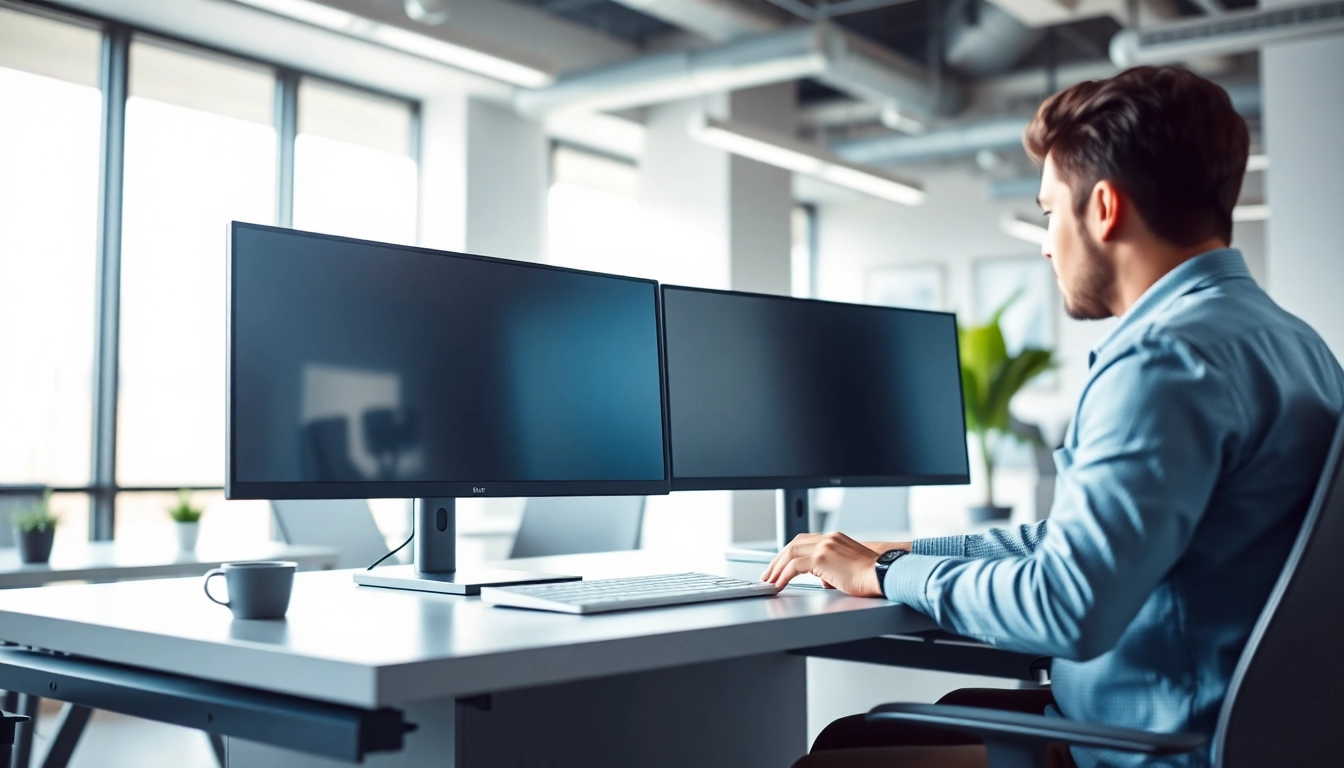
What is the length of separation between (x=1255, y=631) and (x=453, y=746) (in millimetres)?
862

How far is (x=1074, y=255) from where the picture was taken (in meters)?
1.45

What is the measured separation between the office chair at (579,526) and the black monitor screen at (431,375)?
137cm

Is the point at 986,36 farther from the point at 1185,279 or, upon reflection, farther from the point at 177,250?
the point at 1185,279

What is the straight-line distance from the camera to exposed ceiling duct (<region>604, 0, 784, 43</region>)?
5566 mm

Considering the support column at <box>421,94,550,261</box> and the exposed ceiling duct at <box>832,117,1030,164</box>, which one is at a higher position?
the exposed ceiling duct at <box>832,117,1030,164</box>

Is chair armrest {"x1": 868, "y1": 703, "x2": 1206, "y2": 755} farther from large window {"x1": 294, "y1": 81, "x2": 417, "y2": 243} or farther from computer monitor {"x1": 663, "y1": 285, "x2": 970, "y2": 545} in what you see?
large window {"x1": 294, "y1": 81, "x2": 417, "y2": 243}

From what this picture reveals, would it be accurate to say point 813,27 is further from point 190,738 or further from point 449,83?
point 190,738

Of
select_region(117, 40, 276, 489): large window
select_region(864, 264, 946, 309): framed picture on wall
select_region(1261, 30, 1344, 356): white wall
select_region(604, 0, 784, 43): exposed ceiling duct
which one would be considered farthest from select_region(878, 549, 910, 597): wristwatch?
select_region(864, 264, 946, 309): framed picture on wall

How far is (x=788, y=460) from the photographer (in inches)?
85.5

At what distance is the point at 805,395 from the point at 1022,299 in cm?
751

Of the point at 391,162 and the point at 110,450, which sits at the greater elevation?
the point at 391,162

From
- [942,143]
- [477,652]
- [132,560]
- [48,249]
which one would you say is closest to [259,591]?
[477,652]

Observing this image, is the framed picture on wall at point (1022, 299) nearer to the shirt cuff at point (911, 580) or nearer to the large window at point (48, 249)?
the large window at point (48, 249)

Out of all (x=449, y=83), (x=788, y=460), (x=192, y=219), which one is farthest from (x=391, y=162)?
(x=788, y=460)
